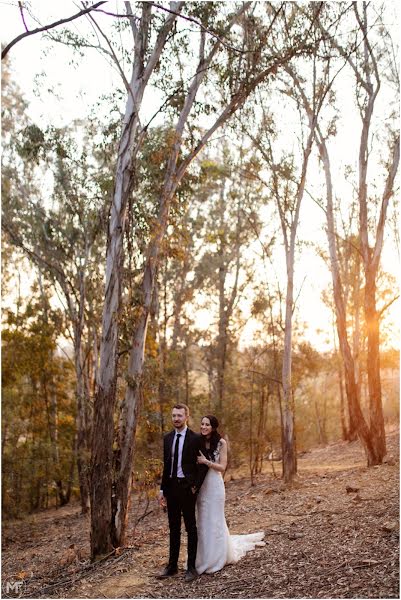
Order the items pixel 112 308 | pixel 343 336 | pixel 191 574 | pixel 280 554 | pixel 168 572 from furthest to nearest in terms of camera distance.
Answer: pixel 343 336 < pixel 112 308 < pixel 280 554 < pixel 168 572 < pixel 191 574

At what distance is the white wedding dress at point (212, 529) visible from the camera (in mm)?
6238

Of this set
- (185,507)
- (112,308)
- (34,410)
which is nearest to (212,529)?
(185,507)

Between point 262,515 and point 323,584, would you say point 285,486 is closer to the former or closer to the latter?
point 262,515

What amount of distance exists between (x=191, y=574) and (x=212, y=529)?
457 millimetres

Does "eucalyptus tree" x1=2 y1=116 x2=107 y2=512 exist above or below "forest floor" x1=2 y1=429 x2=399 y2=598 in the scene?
above

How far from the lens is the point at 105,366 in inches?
313

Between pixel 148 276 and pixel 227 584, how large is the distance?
4.18 metres

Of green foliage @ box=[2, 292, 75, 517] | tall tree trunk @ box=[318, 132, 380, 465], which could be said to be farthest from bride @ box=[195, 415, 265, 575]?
green foliage @ box=[2, 292, 75, 517]

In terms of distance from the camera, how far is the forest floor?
5.37m

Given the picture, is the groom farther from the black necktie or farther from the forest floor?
the forest floor

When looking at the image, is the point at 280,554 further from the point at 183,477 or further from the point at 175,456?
the point at 175,456

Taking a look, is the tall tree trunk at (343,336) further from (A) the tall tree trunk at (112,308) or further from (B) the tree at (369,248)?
(A) the tall tree trunk at (112,308)

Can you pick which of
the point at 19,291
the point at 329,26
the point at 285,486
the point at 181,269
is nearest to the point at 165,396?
the point at 285,486

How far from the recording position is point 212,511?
627cm
